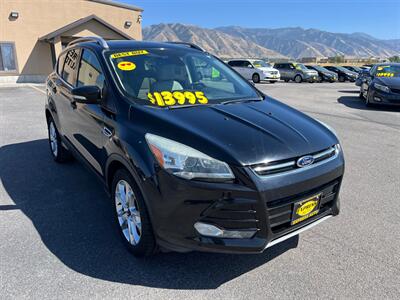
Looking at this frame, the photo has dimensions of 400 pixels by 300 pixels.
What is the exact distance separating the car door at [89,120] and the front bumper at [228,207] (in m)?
1.05

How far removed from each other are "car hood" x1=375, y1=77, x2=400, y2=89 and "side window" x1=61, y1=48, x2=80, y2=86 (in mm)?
10190

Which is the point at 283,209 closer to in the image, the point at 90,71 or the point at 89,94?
the point at 89,94

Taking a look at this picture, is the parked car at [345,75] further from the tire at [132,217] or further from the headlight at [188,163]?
the headlight at [188,163]

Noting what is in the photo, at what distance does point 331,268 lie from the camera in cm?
272

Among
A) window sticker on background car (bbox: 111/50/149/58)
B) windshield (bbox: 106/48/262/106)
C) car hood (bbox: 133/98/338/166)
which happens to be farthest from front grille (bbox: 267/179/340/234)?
window sticker on background car (bbox: 111/50/149/58)

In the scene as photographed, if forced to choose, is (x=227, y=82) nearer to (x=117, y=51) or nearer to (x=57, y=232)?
(x=117, y=51)

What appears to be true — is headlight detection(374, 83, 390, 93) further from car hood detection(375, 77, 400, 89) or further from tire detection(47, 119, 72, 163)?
tire detection(47, 119, 72, 163)

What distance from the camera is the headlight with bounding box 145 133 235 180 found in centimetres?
227

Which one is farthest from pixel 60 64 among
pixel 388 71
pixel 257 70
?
pixel 257 70

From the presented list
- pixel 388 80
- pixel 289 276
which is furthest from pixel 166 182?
pixel 388 80

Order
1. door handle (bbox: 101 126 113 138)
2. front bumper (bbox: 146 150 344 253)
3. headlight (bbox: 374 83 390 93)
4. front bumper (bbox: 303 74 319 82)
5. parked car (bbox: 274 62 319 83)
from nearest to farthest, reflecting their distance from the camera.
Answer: front bumper (bbox: 146 150 344 253), door handle (bbox: 101 126 113 138), headlight (bbox: 374 83 390 93), front bumper (bbox: 303 74 319 82), parked car (bbox: 274 62 319 83)

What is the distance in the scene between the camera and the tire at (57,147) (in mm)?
4977

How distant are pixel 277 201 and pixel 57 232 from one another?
2.18 metres

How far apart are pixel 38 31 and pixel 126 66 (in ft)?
70.9
